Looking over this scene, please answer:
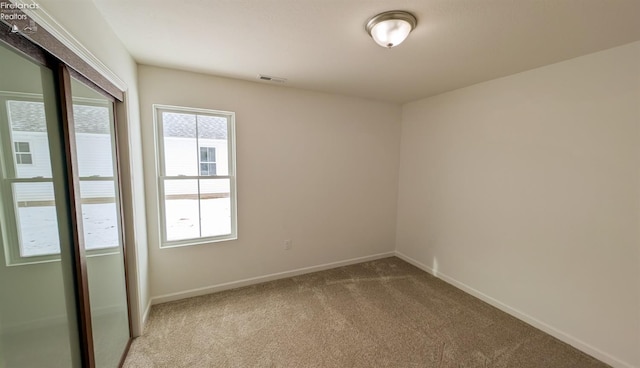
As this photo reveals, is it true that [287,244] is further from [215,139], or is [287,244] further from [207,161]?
[215,139]

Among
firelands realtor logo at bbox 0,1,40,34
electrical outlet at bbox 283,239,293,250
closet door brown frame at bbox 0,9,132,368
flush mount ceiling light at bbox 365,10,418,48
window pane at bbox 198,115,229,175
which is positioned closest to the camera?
firelands realtor logo at bbox 0,1,40,34

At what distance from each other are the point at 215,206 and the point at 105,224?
3.94ft

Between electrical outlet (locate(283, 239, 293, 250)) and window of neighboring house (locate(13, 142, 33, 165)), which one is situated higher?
window of neighboring house (locate(13, 142, 33, 165))

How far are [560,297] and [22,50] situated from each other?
12.8 ft

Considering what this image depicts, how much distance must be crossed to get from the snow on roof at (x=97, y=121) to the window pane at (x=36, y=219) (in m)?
0.25

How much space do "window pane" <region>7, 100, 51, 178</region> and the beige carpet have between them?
5.47 ft

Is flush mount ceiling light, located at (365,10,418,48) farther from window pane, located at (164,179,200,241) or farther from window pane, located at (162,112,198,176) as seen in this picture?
window pane, located at (164,179,200,241)

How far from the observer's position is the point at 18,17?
Answer: 82 centimetres

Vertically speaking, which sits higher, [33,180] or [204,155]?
[204,155]

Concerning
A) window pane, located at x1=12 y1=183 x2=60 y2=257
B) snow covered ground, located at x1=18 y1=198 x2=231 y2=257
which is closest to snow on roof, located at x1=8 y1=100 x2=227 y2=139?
window pane, located at x1=12 y1=183 x2=60 y2=257

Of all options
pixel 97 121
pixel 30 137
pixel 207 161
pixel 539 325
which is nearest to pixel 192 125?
pixel 207 161

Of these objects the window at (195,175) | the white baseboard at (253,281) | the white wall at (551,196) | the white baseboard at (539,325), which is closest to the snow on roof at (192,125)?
the window at (195,175)

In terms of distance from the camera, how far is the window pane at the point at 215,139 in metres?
2.62

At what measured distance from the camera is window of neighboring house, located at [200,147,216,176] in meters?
2.64
